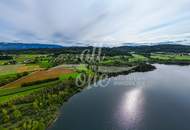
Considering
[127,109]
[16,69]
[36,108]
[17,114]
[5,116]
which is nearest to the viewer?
[5,116]

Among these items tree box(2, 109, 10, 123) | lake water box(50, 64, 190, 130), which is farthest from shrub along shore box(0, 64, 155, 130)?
lake water box(50, 64, 190, 130)

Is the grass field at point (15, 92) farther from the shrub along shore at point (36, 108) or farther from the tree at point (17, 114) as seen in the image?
the tree at point (17, 114)

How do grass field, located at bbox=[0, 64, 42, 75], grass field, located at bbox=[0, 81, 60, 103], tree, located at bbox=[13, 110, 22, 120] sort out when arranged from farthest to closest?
grass field, located at bbox=[0, 64, 42, 75] < grass field, located at bbox=[0, 81, 60, 103] < tree, located at bbox=[13, 110, 22, 120]

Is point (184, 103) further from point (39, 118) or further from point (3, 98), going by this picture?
point (3, 98)

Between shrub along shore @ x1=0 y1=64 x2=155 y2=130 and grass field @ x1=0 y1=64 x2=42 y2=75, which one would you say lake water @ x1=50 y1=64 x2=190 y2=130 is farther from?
grass field @ x1=0 y1=64 x2=42 y2=75

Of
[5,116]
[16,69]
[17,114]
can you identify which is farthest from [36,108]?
[16,69]

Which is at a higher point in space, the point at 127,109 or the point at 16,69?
the point at 16,69

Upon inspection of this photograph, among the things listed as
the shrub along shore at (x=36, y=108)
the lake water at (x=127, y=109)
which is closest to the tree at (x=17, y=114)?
the shrub along shore at (x=36, y=108)

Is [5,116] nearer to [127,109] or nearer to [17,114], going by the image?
[17,114]
